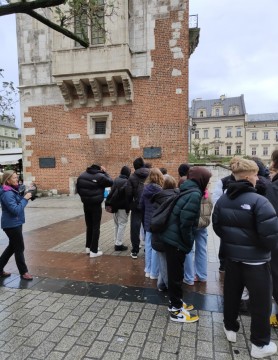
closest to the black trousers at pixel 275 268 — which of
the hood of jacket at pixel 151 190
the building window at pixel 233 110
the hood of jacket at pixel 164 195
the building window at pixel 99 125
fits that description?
the hood of jacket at pixel 164 195

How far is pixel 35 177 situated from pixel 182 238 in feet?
45.9

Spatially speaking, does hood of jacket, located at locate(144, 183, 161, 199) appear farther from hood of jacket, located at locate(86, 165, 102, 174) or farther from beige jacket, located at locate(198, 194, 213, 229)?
hood of jacket, located at locate(86, 165, 102, 174)

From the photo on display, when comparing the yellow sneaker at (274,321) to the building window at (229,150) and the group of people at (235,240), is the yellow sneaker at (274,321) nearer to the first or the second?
the group of people at (235,240)

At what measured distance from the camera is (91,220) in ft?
18.8

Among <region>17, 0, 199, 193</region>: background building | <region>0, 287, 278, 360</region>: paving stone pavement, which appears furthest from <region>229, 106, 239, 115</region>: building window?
<region>0, 287, 278, 360</region>: paving stone pavement

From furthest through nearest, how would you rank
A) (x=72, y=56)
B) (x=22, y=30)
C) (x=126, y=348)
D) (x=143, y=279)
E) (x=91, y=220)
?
(x=22, y=30)
(x=72, y=56)
(x=91, y=220)
(x=143, y=279)
(x=126, y=348)

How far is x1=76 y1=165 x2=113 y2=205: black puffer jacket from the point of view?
17.9 feet

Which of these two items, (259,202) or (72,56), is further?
(72,56)

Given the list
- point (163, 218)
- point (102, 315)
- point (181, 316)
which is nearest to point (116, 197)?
point (163, 218)

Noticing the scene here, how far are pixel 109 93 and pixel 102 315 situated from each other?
12.4 m

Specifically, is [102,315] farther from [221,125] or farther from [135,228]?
[221,125]

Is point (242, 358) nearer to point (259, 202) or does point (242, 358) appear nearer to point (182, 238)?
point (182, 238)

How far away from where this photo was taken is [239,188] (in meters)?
2.68

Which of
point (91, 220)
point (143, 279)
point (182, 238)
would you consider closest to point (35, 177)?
point (91, 220)
